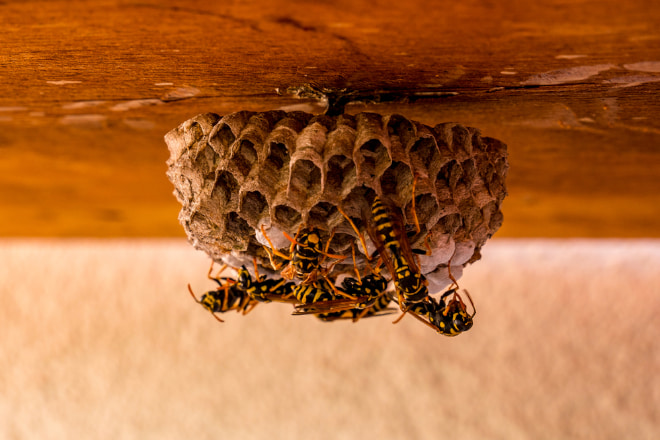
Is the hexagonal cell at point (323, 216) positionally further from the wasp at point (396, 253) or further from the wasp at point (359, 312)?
the wasp at point (359, 312)

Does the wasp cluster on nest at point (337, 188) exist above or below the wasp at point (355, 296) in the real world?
above

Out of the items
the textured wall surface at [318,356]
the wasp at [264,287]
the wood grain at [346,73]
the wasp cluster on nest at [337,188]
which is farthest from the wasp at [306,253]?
the textured wall surface at [318,356]

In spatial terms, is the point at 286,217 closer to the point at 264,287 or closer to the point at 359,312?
the point at 264,287

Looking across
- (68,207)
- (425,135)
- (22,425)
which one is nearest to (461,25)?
(425,135)

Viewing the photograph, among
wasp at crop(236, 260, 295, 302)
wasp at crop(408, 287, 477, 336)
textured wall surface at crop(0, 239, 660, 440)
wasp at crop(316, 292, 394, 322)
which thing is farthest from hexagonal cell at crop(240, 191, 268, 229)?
textured wall surface at crop(0, 239, 660, 440)

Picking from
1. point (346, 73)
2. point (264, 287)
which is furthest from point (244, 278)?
point (346, 73)

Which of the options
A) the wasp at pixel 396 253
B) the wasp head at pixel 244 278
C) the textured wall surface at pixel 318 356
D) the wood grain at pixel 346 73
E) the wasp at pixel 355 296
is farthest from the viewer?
the textured wall surface at pixel 318 356

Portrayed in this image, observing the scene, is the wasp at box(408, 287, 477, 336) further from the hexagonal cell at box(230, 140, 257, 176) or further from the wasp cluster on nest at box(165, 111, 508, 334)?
the hexagonal cell at box(230, 140, 257, 176)
